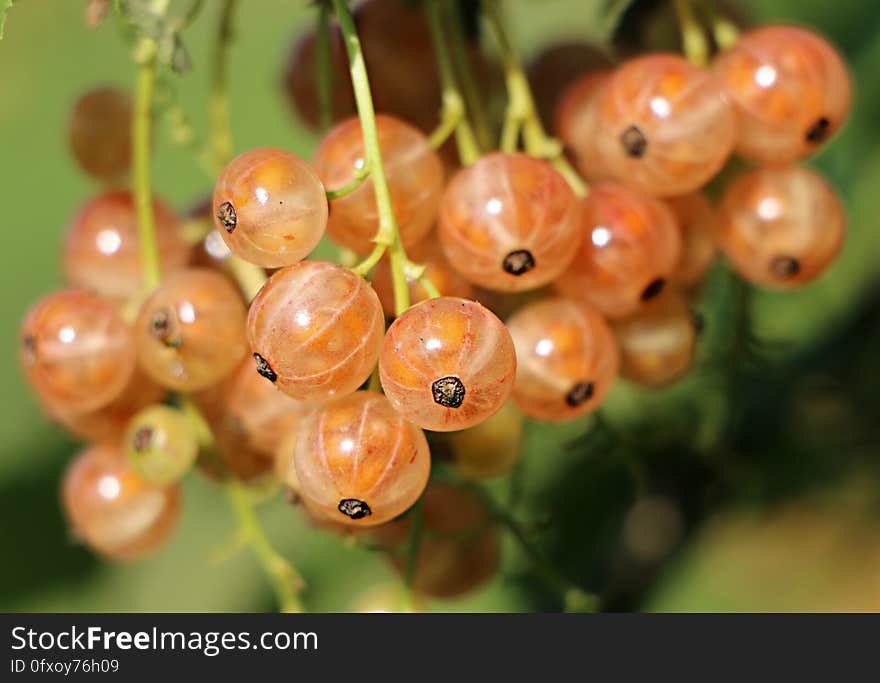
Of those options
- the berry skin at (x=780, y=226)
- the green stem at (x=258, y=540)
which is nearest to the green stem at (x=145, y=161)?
the green stem at (x=258, y=540)

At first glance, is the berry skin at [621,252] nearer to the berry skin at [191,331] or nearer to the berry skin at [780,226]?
the berry skin at [780,226]

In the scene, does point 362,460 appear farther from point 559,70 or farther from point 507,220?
point 559,70

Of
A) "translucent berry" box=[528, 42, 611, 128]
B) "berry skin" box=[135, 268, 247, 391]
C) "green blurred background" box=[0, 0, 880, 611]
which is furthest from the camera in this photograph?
"green blurred background" box=[0, 0, 880, 611]

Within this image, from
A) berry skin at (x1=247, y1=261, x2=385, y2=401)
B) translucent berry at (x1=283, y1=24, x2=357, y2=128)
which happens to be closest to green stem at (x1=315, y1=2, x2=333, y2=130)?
translucent berry at (x1=283, y1=24, x2=357, y2=128)

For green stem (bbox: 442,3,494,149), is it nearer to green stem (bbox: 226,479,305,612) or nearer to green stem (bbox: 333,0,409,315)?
green stem (bbox: 333,0,409,315)

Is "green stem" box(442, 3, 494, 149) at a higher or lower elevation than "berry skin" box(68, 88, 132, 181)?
lower

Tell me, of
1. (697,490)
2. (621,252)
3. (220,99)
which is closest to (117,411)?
(220,99)
